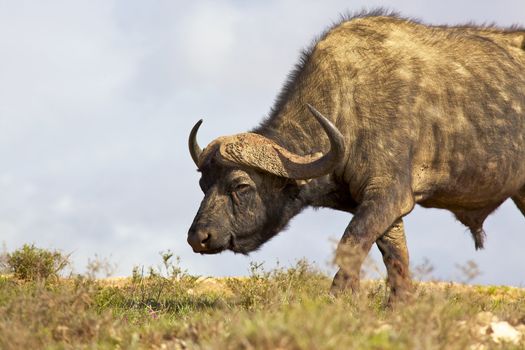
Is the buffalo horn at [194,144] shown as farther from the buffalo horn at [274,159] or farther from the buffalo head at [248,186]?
the buffalo horn at [274,159]

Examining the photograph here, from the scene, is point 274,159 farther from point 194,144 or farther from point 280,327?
point 280,327

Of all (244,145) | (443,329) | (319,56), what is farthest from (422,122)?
(443,329)

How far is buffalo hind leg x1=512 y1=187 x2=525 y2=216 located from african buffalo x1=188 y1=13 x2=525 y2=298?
808 millimetres

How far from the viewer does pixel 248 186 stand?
889 centimetres

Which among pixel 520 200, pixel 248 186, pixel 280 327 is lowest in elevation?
pixel 280 327

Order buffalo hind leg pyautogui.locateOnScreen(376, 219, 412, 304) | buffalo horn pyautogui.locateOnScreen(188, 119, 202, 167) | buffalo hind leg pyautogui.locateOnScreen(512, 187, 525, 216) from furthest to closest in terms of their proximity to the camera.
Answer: buffalo hind leg pyautogui.locateOnScreen(512, 187, 525, 216), buffalo hind leg pyautogui.locateOnScreen(376, 219, 412, 304), buffalo horn pyautogui.locateOnScreen(188, 119, 202, 167)

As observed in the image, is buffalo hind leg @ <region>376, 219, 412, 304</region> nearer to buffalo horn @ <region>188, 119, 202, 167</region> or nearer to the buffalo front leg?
the buffalo front leg

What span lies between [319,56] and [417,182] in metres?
1.80

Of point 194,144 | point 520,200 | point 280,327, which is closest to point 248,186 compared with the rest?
point 194,144

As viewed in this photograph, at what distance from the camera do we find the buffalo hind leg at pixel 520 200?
37.7 ft

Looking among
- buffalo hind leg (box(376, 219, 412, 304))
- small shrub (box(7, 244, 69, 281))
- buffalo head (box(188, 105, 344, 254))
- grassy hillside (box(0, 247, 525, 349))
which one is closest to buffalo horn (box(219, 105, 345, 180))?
buffalo head (box(188, 105, 344, 254))

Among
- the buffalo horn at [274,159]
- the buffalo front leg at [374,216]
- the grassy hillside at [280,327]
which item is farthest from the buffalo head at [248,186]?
the grassy hillside at [280,327]

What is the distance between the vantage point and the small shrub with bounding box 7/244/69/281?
466 inches

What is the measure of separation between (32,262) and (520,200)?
700cm
